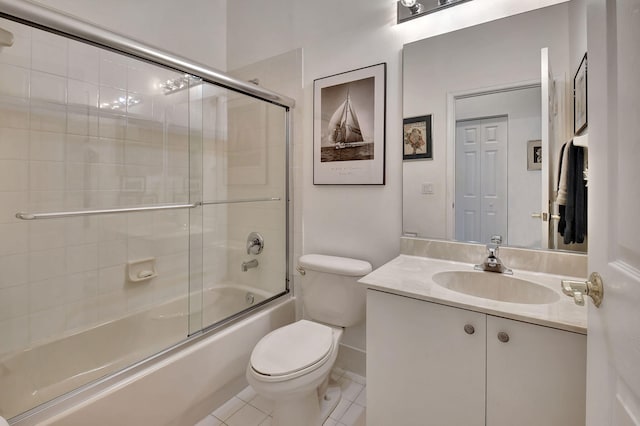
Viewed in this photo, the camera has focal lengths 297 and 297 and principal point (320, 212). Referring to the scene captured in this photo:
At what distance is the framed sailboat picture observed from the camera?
5.47 feet

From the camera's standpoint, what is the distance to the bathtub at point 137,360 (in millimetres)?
1144

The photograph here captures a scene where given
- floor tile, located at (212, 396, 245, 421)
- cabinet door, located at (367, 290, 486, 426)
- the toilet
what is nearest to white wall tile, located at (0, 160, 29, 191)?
the toilet

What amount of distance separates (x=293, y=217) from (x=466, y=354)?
1313 mm

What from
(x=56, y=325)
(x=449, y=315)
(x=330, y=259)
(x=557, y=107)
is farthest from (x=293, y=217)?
(x=557, y=107)

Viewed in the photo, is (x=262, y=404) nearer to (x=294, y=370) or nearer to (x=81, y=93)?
(x=294, y=370)

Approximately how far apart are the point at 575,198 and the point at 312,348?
126 centimetres

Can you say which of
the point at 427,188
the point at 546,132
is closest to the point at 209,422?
the point at 427,188

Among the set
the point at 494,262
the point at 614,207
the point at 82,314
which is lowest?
the point at 82,314

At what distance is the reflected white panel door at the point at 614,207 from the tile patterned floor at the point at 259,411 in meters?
1.12

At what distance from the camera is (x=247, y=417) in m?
1.49

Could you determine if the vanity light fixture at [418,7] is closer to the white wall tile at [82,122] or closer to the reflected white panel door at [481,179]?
the reflected white panel door at [481,179]

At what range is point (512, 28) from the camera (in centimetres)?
132

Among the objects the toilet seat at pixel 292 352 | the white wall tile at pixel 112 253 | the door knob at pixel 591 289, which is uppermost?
the door knob at pixel 591 289

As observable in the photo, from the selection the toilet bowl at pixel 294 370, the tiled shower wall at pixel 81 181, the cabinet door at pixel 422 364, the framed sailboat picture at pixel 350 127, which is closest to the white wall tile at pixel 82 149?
the tiled shower wall at pixel 81 181
